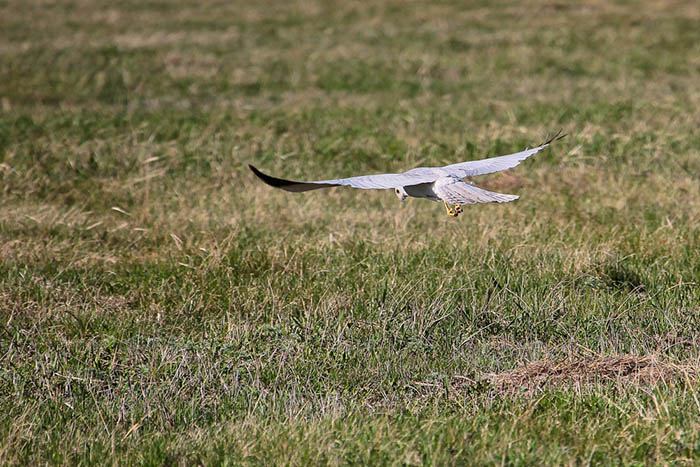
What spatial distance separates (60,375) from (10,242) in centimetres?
240

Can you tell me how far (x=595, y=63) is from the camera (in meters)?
16.7

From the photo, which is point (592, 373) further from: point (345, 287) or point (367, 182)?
point (345, 287)

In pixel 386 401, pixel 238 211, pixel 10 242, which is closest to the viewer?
pixel 386 401

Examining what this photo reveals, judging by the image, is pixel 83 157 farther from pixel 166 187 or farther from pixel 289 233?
pixel 289 233

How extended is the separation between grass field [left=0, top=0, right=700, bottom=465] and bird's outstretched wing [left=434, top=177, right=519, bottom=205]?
3.07 feet

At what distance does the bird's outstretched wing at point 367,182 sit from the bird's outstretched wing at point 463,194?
9 cm

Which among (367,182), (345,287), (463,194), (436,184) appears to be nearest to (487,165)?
(436,184)

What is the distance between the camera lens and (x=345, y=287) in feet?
18.7

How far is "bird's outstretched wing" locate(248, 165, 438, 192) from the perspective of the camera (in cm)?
374

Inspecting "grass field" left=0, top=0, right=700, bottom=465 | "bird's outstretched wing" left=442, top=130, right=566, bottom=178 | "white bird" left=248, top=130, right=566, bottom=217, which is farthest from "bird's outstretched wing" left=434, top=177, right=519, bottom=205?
"grass field" left=0, top=0, right=700, bottom=465

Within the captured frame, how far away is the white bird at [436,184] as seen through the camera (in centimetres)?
379

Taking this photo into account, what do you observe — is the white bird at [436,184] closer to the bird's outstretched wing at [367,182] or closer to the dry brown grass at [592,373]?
the bird's outstretched wing at [367,182]

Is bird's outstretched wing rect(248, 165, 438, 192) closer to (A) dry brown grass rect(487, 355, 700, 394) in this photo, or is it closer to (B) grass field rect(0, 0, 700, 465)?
(B) grass field rect(0, 0, 700, 465)

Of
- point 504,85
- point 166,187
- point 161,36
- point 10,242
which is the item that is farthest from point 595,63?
point 10,242
